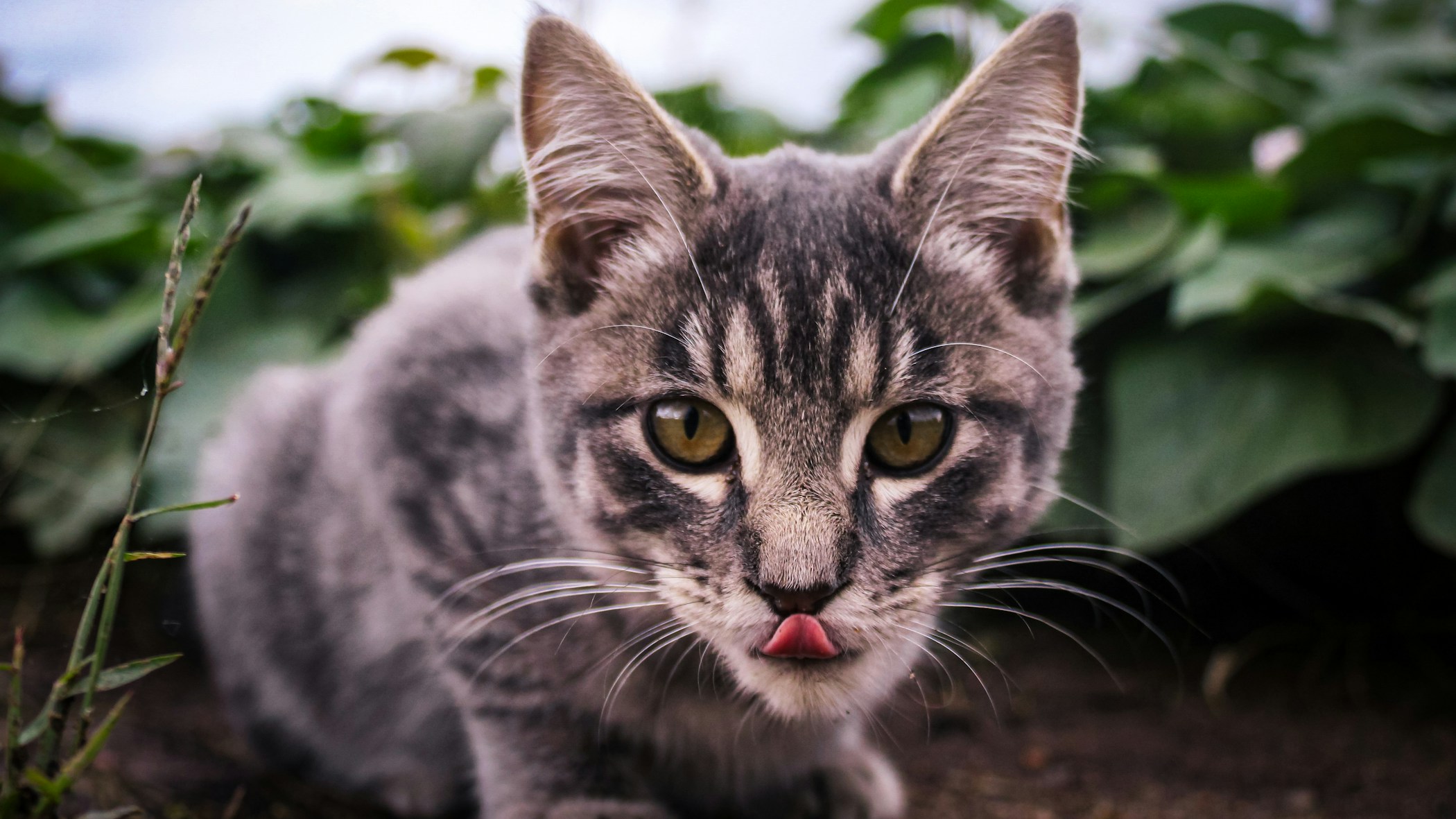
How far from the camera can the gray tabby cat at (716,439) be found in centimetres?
123

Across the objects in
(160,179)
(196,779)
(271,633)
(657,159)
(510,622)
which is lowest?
(196,779)

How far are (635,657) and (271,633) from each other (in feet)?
3.32

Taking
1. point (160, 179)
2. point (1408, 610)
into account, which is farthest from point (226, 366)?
point (1408, 610)

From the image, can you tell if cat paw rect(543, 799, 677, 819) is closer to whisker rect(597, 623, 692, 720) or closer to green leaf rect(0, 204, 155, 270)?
whisker rect(597, 623, 692, 720)

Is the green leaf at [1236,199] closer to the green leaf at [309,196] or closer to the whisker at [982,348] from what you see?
the whisker at [982,348]

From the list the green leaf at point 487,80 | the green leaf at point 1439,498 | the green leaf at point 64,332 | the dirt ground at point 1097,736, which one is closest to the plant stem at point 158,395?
the dirt ground at point 1097,736

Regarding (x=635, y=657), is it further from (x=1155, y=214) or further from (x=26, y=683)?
(x=1155, y=214)

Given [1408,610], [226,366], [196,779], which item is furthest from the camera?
[226,366]

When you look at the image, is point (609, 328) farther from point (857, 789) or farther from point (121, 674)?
point (857, 789)

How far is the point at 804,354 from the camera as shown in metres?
1.25

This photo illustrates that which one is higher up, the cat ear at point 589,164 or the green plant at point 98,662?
the cat ear at point 589,164

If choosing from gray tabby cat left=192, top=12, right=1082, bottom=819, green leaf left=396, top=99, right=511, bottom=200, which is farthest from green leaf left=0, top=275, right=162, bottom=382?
gray tabby cat left=192, top=12, right=1082, bottom=819

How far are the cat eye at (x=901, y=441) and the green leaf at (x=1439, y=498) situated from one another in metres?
1.23

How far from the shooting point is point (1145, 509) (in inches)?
76.4
